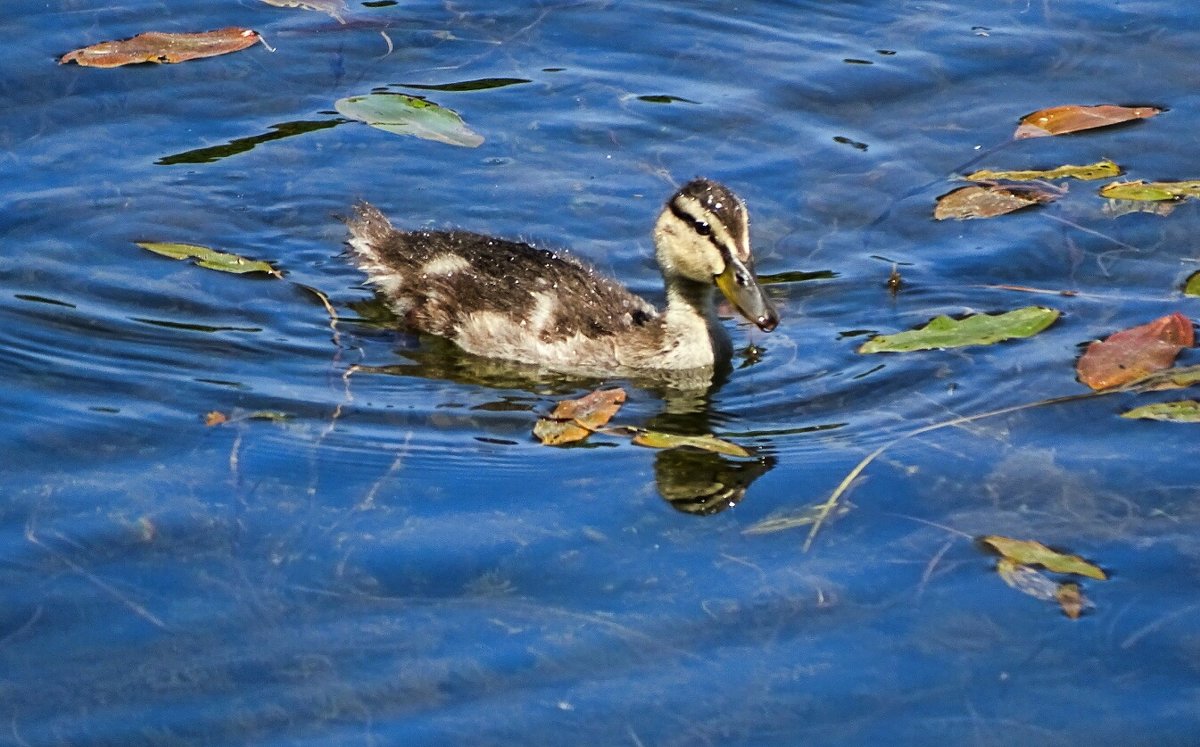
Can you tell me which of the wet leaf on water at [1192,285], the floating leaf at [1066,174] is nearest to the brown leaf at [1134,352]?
the wet leaf on water at [1192,285]

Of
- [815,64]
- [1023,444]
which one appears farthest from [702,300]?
[815,64]

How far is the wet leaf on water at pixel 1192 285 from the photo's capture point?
24.9 ft

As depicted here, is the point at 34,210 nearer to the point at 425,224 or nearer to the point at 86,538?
the point at 425,224

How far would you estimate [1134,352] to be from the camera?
275 inches

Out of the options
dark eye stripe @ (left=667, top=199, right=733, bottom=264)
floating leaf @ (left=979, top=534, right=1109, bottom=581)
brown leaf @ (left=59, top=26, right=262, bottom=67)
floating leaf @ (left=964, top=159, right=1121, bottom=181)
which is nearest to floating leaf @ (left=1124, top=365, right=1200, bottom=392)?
floating leaf @ (left=979, top=534, right=1109, bottom=581)

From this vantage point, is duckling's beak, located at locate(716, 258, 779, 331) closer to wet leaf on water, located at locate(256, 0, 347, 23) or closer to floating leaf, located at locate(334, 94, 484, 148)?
floating leaf, located at locate(334, 94, 484, 148)

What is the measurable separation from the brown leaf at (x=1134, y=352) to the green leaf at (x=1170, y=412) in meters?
0.24

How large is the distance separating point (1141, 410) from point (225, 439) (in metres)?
3.27

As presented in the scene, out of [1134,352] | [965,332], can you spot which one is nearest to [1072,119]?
[965,332]

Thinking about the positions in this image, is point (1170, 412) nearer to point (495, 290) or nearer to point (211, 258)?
point (495, 290)

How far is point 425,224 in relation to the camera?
29.0 ft

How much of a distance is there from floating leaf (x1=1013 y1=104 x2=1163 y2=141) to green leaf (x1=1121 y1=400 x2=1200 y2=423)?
2989 millimetres

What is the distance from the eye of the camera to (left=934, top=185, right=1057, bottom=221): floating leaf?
849cm

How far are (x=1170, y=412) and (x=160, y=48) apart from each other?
5822 millimetres
